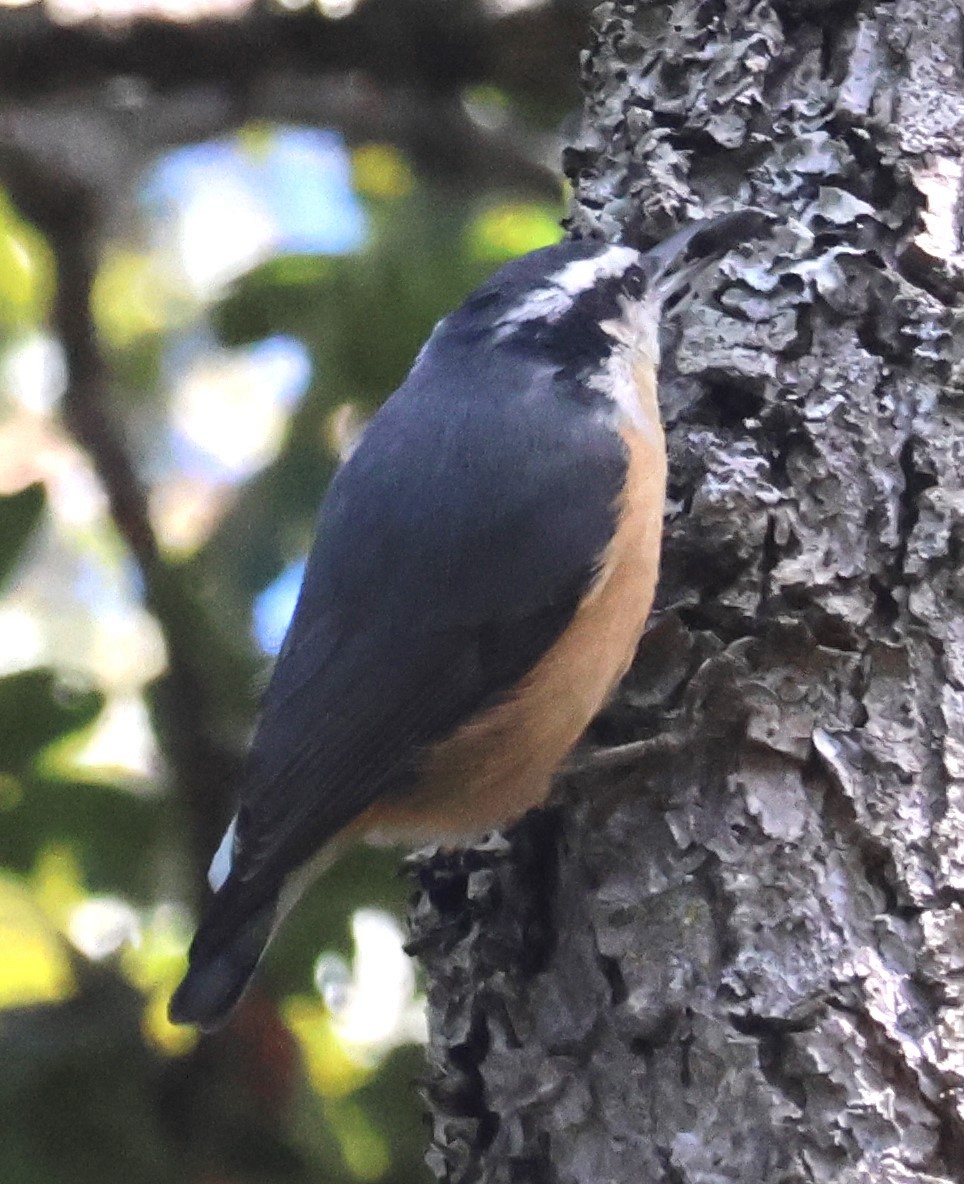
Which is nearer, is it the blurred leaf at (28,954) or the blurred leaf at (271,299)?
the blurred leaf at (28,954)

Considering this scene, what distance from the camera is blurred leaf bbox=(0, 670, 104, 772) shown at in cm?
221

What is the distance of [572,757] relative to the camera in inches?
75.3

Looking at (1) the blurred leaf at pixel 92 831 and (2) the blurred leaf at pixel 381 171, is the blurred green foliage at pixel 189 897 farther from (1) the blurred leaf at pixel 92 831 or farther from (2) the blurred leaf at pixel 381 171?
(2) the blurred leaf at pixel 381 171

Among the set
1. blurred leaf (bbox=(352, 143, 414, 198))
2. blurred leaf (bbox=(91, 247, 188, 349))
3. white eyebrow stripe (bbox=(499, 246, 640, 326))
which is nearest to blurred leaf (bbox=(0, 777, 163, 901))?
white eyebrow stripe (bbox=(499, 246, 640, 326))

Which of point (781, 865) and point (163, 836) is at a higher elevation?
point (781, 865)

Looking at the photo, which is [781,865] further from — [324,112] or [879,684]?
[324,112]

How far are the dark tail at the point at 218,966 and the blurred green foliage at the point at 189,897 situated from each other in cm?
25

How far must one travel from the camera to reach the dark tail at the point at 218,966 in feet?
6.29

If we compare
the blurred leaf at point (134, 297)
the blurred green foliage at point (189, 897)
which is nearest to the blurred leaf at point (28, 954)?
the blurred green foliage at point (189, 897)

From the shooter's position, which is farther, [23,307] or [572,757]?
[23,307]

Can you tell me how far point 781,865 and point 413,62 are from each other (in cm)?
210

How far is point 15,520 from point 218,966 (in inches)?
28.6

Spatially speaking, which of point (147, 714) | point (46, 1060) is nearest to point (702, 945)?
point (46, 1060)

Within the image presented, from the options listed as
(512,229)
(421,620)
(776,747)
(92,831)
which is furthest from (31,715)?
(512,229)
